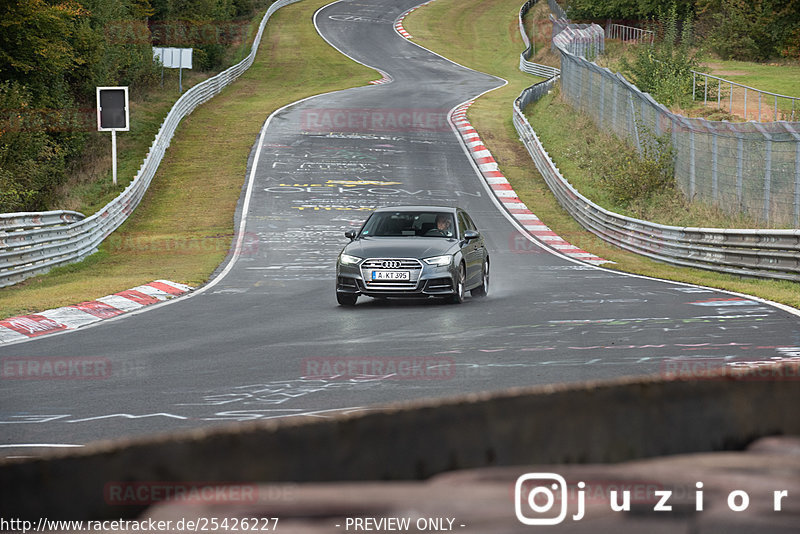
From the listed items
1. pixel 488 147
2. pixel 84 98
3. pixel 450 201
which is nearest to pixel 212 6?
pixel 84 98

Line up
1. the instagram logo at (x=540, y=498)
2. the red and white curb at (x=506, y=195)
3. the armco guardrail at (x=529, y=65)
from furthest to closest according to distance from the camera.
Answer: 1. the armco guardrail at (x=529, y=65)
2. the red and white curb at (x=506, y=195)
3. the instagram logo at (x=540, y=498)

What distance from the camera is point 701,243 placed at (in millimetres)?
21609

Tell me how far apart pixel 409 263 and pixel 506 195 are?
808 inches

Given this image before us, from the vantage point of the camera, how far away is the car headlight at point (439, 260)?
15695 mm

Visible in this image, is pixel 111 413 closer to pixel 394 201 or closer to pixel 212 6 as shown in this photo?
pixel 394 201

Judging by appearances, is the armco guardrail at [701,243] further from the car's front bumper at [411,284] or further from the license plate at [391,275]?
the license plate at [391,275]

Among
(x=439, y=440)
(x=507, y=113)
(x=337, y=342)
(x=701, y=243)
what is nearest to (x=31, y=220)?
(x=337, y=342)

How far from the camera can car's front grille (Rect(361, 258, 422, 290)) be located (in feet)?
51.2

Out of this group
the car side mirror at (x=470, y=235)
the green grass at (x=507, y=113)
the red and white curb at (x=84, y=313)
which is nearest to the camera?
the red and white curb at (x=84, y=313)

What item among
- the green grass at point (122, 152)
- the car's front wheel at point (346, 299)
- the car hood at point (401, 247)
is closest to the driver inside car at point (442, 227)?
the car hood at point (401, 247)

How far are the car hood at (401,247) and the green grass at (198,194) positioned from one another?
439 cm

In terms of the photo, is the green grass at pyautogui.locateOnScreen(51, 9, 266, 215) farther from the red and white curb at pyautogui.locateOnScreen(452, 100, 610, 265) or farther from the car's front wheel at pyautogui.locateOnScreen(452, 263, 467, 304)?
the car's front wheel at pyautogui.locateOnScreen(452, 263, 467, 304)

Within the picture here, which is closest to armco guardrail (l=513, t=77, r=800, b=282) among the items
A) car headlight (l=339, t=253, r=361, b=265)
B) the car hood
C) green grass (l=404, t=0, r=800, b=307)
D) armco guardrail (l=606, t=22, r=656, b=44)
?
green grass (l=404, t=0, r=800, b=307)

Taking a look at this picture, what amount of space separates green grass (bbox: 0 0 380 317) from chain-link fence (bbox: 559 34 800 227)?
1168cm
